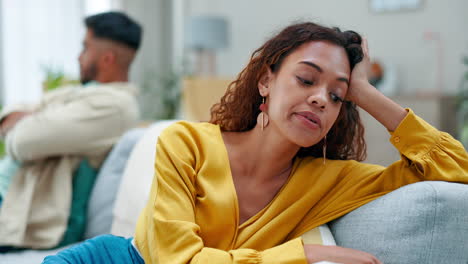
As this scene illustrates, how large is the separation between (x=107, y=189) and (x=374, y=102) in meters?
1.20

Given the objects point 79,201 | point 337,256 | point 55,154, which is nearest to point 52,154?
point 55,154

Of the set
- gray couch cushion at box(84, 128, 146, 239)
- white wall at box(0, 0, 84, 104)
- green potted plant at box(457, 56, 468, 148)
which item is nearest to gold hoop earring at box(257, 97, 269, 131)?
gray couch cushion at box(84, 128, 146, 239)

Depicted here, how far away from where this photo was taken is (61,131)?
6.59 feet

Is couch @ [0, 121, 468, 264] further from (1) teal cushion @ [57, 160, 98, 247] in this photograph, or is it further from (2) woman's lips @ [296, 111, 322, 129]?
(1) teal cushion @ [57, 160, 98, 247]

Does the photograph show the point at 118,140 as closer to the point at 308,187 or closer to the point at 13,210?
the point at 13,210

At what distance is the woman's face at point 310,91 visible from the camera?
1.18 m

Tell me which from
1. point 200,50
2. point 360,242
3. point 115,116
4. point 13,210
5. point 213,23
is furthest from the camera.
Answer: point 200,50

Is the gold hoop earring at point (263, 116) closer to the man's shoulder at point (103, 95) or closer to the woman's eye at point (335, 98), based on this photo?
the woman's eye at point (335, 98)

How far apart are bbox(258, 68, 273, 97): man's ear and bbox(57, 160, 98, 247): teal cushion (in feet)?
3.49

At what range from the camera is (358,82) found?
1.26 metres

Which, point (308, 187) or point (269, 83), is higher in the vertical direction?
point (269, 83)

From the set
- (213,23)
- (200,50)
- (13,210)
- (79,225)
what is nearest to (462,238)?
(79,225)

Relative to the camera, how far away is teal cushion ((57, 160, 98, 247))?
2.00 m

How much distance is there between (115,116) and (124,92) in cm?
17
